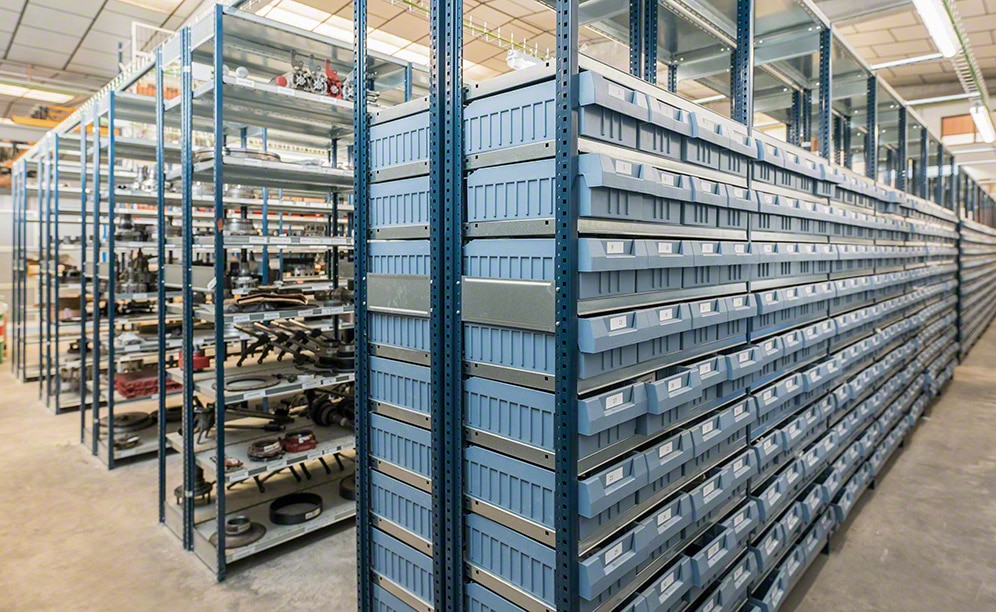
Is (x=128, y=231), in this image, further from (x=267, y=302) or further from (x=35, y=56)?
(x=35, y=56)

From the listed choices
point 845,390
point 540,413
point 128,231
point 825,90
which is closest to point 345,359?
point 540,413

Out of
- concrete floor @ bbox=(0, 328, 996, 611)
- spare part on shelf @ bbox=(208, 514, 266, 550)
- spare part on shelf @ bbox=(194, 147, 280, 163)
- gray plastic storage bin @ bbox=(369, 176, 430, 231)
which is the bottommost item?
concrete floor @ bbox=(0, 328, 996, 611)

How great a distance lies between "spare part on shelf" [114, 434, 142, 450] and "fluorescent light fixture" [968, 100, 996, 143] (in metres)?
9.89

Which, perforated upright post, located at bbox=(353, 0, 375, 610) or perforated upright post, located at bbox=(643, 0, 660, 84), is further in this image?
perforated upright post, located at bbox=(643, 0, 660, 84)

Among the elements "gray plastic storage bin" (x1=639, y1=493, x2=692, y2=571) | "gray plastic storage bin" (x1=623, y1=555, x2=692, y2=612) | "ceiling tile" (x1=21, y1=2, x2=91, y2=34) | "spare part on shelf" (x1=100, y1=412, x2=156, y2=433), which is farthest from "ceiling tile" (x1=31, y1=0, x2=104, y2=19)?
"gray plastic storage bin" (x1=623, y1=555, x2=692, y2=612)

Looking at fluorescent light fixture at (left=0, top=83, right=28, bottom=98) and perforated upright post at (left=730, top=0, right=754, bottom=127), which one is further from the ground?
fluorescent light fixture at (left=0, top=83, right=28, bottom=98)

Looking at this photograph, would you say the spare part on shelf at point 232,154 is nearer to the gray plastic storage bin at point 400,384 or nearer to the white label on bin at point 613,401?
the gray plastic storage bin at point 400,384

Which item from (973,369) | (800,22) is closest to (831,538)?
(800,22)

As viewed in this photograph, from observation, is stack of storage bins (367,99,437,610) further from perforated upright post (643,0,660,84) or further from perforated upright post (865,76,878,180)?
perforated upright post (865,76,878,180)

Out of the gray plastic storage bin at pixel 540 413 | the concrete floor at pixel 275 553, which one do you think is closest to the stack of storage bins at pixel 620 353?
the gray plastic storage bin at pixel 540 413

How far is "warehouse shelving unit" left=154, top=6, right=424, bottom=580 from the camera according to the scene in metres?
2.88

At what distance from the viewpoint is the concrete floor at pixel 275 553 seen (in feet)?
9.00

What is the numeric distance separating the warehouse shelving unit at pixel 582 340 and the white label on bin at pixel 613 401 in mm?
14

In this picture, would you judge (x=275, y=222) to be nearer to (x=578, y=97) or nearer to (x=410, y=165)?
(x=410, y=165)
